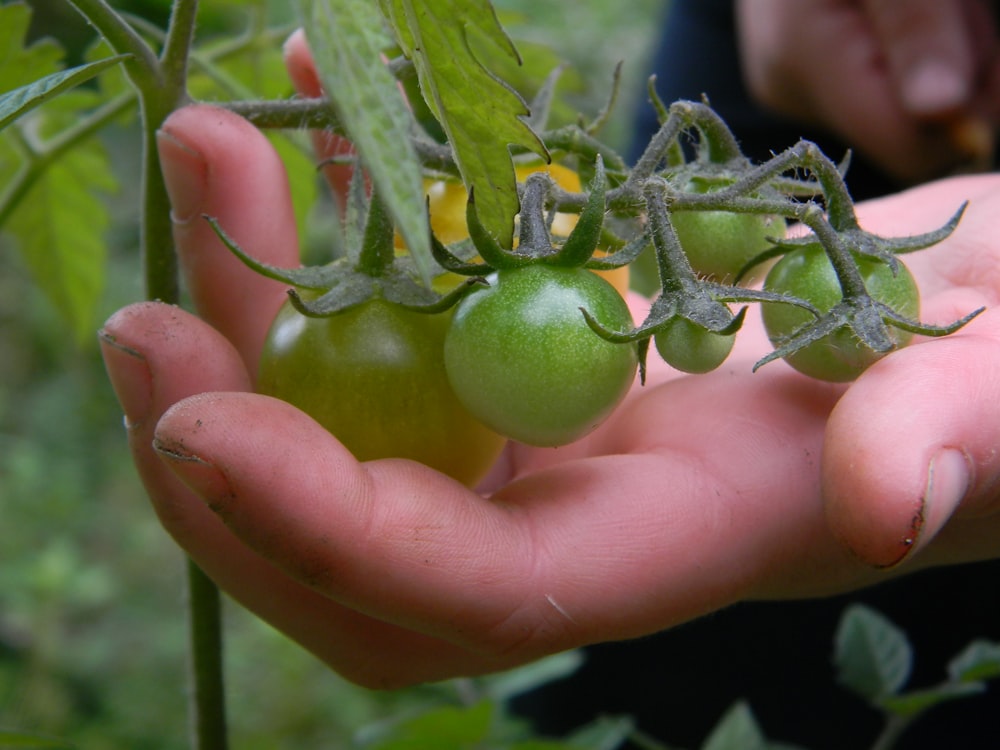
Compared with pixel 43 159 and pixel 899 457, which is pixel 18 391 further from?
pixel 899 457

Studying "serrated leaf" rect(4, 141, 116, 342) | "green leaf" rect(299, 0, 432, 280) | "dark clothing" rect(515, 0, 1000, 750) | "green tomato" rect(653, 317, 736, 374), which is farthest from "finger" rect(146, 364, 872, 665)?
"dark clothing" rect(515, 0, 1000, 750)

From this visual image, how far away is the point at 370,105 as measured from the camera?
1.19ft

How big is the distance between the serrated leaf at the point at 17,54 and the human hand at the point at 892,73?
0.93 m

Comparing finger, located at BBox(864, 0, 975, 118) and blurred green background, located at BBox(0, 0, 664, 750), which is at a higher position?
finger, located at BBox(864, 0, 975, 118)

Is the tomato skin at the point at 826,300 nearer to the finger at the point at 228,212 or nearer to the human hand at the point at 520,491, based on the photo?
the human hand at the point at 520,491

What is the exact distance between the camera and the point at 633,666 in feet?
4.53

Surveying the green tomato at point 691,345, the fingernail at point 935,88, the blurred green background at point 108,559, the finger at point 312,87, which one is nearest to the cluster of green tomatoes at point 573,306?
the green tomato at point 691,345

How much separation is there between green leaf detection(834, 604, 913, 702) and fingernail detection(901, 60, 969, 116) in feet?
2.09

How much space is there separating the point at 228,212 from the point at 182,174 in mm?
47

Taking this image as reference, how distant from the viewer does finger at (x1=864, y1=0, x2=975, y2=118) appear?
3.85 feet

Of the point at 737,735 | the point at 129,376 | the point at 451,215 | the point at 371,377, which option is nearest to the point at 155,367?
the point at 129,376

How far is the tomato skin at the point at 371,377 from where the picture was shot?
24.4 inches

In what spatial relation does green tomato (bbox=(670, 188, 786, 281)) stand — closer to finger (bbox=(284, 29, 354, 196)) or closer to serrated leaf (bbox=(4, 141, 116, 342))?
finger (bbox=(284, 29, 354, 196))

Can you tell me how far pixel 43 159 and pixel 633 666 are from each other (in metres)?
0.99
